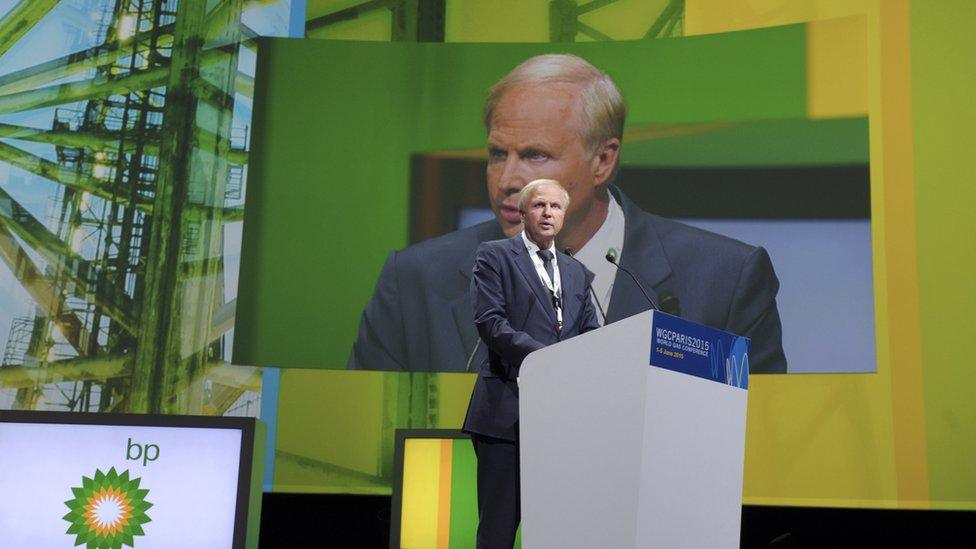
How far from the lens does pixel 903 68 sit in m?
5.19

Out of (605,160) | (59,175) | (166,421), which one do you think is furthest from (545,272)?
(59,175)

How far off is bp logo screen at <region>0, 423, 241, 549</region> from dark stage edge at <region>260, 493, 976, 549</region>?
1.60m

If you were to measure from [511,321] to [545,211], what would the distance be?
28 cm

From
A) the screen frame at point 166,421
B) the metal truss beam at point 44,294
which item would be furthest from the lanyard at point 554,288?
the metal truss beam at point 44,294

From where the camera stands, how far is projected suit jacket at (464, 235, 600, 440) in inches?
96.9

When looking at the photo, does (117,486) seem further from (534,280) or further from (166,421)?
(534,280)

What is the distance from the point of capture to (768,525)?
494 cm

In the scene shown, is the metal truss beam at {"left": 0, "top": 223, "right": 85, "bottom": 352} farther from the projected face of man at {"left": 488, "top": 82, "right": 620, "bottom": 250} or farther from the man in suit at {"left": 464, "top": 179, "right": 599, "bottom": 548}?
the man in suit at {"left": 464, "top": 179, "right": 599, "bottom": 548}

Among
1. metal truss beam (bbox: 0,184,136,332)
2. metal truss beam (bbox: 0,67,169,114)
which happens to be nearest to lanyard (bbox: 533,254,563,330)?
metal truss beam (bbox: 0,184,136,332)

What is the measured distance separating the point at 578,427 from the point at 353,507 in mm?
3257

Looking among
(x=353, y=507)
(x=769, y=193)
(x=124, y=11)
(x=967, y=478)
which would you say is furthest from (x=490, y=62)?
(x=967, y=478)

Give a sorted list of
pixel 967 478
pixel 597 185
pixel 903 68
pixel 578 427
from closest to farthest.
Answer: pixel 578 427, pixel 967 478, pixel 903 68, pixel 597 185

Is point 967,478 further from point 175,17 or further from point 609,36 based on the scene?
point 175,17

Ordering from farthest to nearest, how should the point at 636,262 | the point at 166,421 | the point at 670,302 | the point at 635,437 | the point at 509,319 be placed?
the point at 636,262, the point at 670,302, the point at 166,421, the point at 509,319, the point at 635,437
